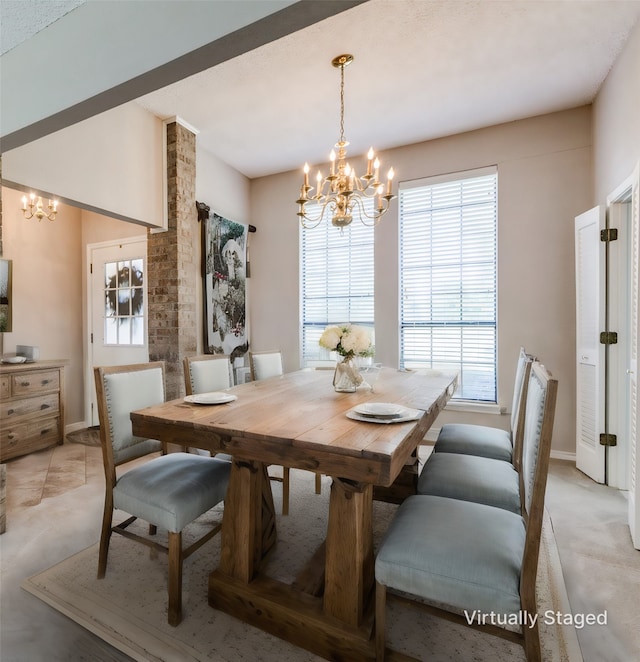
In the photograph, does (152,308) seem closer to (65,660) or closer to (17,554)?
(17,554)

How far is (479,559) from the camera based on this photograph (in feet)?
3.78

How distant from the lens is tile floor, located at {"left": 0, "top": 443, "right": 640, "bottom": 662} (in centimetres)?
144

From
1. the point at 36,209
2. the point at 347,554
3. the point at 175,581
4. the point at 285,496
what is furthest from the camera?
the point at 36,209

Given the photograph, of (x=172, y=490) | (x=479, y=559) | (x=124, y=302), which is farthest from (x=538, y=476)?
(x=124, y=302)

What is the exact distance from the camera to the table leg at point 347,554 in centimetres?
137

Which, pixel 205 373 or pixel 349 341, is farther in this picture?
pixel 205 373

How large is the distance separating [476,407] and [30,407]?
4.36 metres

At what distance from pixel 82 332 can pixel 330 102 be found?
3.89 meters

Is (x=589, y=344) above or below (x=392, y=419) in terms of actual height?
above

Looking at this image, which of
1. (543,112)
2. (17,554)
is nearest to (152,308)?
(17,554)

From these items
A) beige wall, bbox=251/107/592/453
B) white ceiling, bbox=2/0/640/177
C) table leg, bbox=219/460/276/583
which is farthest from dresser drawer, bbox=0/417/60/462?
beige wall, bbox=251/107/592/453

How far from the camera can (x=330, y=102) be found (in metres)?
3.22

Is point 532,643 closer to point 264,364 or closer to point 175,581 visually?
point 175,581

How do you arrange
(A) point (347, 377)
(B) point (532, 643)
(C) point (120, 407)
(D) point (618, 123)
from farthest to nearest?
(D) point (618, 123), (A) point (347, 377), (C) point (120, 407), (B) point (532, 643)
